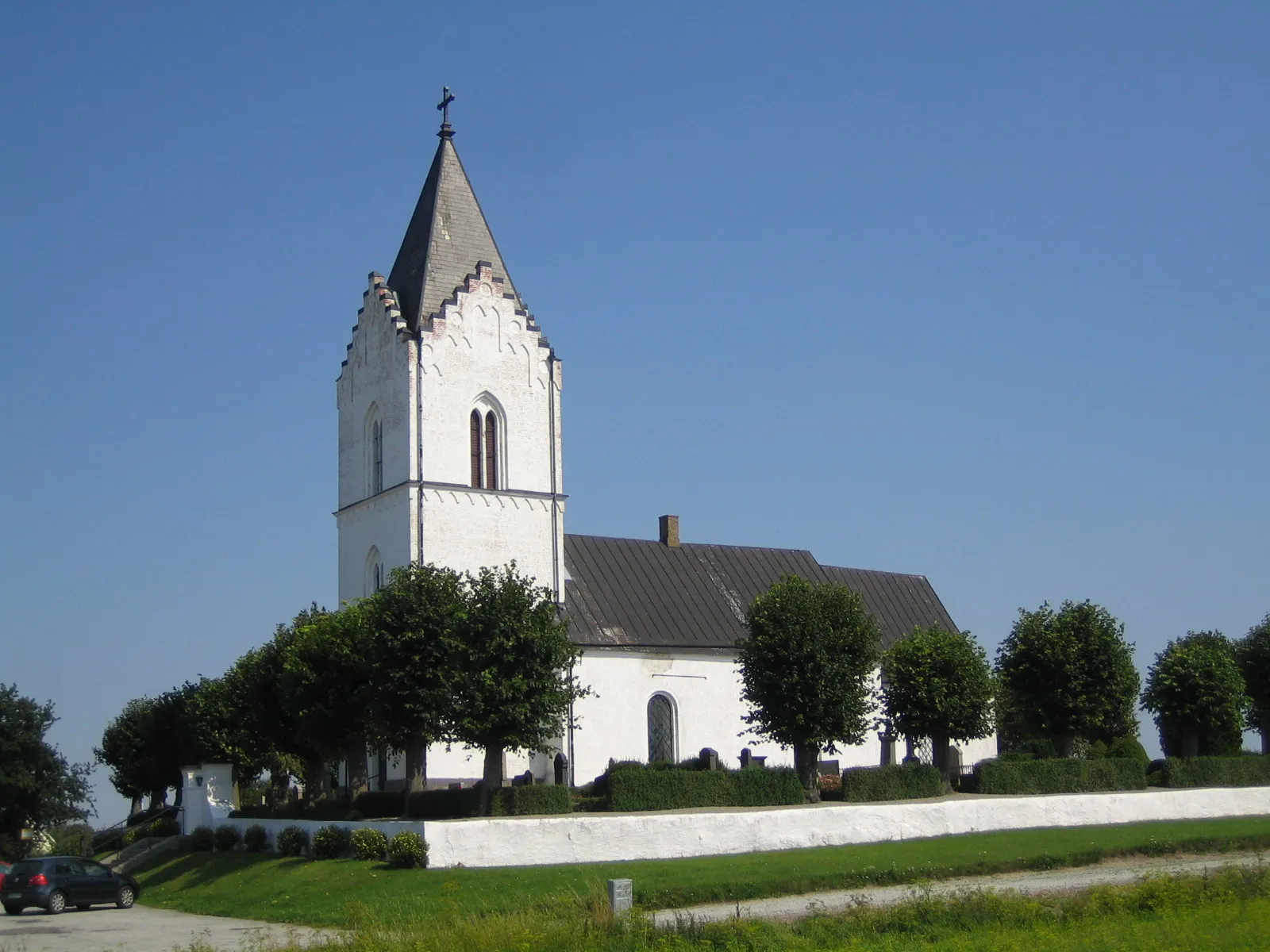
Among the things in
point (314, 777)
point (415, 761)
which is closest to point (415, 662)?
point (415, 761)

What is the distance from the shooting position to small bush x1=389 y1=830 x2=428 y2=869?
3061 cm

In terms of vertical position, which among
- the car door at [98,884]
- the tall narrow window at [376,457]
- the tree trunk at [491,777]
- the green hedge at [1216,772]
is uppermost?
the tall narrow window at [376,457]

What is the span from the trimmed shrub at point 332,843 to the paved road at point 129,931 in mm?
3250

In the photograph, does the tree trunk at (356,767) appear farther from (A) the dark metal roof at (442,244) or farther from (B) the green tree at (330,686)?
(A) the dark metal roof at (442,244)

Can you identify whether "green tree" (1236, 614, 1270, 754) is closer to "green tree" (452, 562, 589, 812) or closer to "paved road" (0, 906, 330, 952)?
"green tree" (452, 562, 589, 812)

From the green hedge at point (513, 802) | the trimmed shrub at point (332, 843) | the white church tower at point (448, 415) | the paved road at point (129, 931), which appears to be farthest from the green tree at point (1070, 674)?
the paved road at point (129, 931)

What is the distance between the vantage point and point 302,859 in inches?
1391

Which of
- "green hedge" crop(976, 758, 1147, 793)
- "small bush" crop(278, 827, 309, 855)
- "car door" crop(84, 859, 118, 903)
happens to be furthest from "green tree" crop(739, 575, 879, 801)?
"car door" crop(84, 859, 118, 903)

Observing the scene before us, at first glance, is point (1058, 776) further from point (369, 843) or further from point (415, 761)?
point (369, 843)

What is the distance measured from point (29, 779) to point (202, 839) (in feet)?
60.8

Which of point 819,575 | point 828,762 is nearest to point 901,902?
point 828,762

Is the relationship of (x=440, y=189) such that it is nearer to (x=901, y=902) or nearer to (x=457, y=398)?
(x=457, y=398)

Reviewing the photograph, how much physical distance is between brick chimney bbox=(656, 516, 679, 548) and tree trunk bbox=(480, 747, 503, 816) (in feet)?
72.5

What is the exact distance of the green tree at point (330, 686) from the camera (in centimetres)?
4066
